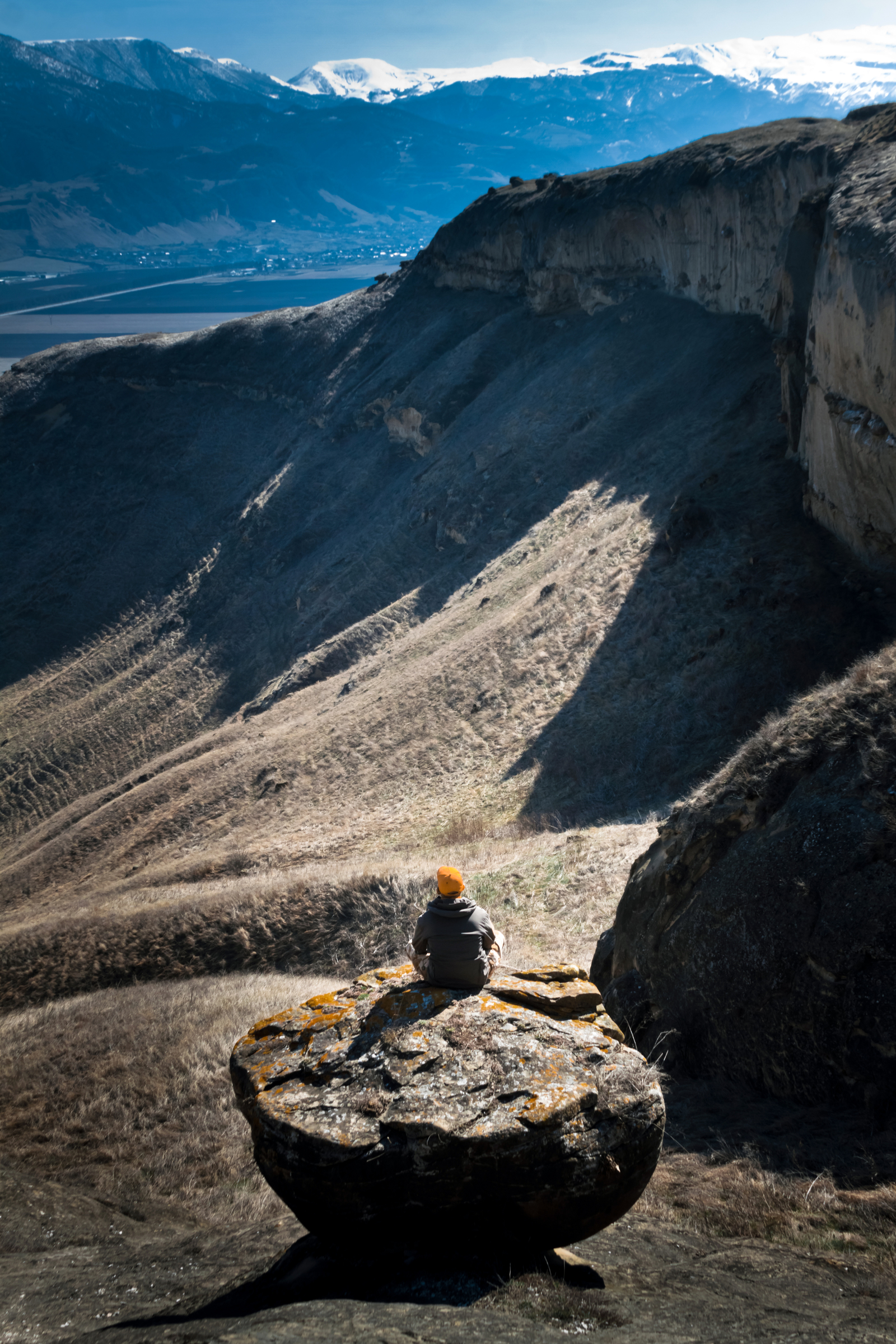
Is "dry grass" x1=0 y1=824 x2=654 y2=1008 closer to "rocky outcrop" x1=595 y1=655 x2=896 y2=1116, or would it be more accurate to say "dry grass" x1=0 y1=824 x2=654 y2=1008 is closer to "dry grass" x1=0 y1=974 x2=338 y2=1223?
"dry grass" x1=0 y1=974 x2=338 y2=1223

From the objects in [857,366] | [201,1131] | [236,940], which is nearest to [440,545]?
[857,366]

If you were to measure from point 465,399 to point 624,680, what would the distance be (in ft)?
107

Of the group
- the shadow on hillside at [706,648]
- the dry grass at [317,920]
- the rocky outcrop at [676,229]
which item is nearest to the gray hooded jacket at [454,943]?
the dry grass at [317,920]

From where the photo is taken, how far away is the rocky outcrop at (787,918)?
6727mm

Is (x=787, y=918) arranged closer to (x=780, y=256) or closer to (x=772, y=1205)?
(x=772, y=1205)

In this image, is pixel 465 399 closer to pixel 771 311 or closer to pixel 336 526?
pixel 336 526

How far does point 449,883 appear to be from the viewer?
675 centimetres

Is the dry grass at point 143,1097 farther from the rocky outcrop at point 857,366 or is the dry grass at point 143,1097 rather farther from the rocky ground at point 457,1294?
the rocky outcrop at point 857,366

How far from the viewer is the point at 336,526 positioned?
169 feet

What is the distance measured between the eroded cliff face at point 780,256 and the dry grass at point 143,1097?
50.3 ft

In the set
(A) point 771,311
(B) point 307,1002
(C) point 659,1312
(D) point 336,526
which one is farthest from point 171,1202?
(D) point 336,526

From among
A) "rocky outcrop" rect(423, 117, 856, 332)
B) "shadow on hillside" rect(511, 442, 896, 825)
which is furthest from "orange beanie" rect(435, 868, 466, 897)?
"rocky outcrop" rect(423, 117, 856, 332)

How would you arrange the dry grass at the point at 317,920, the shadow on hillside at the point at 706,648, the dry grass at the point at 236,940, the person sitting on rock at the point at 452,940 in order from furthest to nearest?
the shadow on hillside at the point at 706,648 < the dry grass at the point at 236,940 < the dry grass at the point at 317,920 < the person sitting on rock at the point at 452,940

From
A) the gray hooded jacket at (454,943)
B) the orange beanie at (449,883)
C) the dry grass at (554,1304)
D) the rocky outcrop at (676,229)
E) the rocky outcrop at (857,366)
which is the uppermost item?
the rocky outcrop at (676,229)
